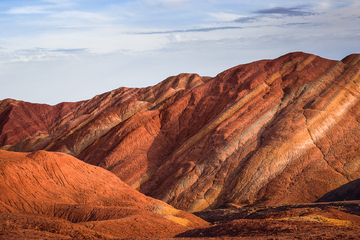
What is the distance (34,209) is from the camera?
2325 cm

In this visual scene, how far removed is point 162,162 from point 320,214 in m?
24.3

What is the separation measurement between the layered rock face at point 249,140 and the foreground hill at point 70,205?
8701mm

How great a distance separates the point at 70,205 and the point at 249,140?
2063 centimetres

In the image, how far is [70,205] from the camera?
79.2 ft

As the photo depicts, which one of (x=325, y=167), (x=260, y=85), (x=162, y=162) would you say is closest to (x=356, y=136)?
(x=325, y=167)

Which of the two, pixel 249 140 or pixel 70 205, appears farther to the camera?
pixel 249 140

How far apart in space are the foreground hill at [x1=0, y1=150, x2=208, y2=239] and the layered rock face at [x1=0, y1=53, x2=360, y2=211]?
8701 millimetres

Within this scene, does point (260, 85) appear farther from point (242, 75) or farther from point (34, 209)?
point (34, 209)

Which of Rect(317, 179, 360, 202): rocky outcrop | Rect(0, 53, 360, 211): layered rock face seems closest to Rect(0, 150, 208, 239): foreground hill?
Rect(0, 53, 360, 211): layered rock face

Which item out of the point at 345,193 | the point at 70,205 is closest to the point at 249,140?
the point at 345,193

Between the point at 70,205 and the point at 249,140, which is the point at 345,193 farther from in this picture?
the point at 70,205

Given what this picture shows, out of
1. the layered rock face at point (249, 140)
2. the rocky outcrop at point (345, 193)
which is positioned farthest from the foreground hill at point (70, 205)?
the rocky outcrop at point (345, 193)

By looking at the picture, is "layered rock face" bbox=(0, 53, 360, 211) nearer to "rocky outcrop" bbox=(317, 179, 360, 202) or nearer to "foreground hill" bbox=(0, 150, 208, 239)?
"rocky outcrop" bbox=(317, 179, 360, 202)

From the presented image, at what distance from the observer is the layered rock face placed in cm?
3488
